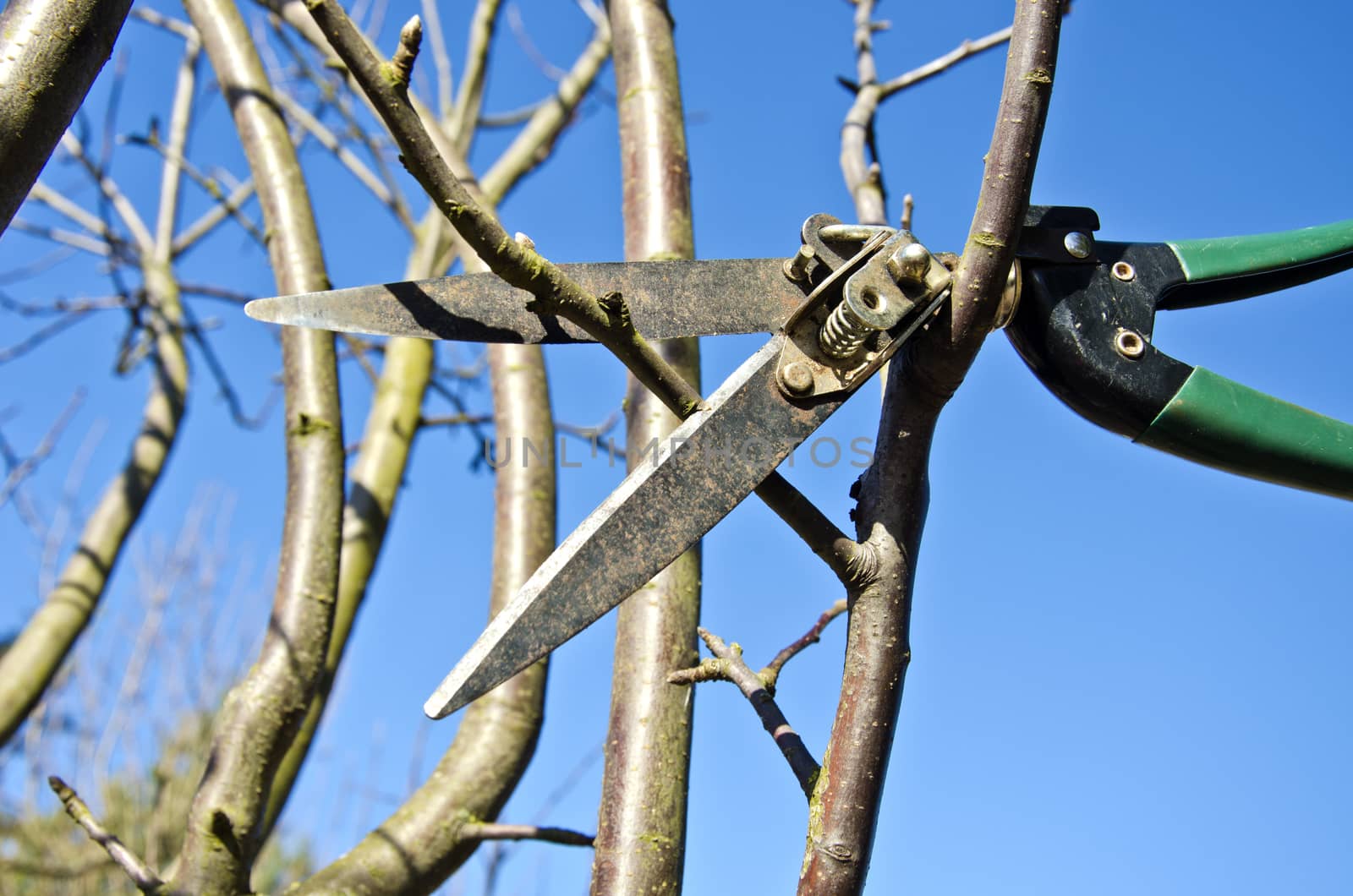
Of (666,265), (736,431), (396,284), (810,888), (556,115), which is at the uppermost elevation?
(556,115)

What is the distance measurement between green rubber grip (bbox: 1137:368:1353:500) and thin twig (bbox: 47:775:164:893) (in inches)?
65.6

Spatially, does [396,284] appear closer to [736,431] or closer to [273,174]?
[736,431]

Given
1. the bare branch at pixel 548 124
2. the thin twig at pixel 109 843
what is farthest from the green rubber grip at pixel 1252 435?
the bare branch at pixel 548 124

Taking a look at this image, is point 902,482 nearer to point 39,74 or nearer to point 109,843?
point 39,74

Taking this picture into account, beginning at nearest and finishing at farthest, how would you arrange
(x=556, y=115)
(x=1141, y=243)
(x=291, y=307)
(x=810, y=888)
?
(x=810, y=888)
(x=291, y=307)
(x=1141, y=243)
(x=556, y=115)

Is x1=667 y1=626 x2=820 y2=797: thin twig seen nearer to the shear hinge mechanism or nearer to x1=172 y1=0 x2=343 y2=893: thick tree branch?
the shear hinge mechanism

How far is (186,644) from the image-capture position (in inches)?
334

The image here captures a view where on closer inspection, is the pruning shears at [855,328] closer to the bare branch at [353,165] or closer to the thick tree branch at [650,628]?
the thick tree branch at [650,628]

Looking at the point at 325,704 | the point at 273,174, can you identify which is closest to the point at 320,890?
the point at 325,704

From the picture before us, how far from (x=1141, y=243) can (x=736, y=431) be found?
71 cm

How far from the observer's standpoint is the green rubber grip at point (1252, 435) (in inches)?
A: 56.8

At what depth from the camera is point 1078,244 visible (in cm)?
150

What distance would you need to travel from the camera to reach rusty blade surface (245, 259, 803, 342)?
1390mm

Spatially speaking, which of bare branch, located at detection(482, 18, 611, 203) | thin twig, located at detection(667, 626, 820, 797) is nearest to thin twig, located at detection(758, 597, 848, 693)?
thin twig, located at detection(667, 626, 820, 797)
